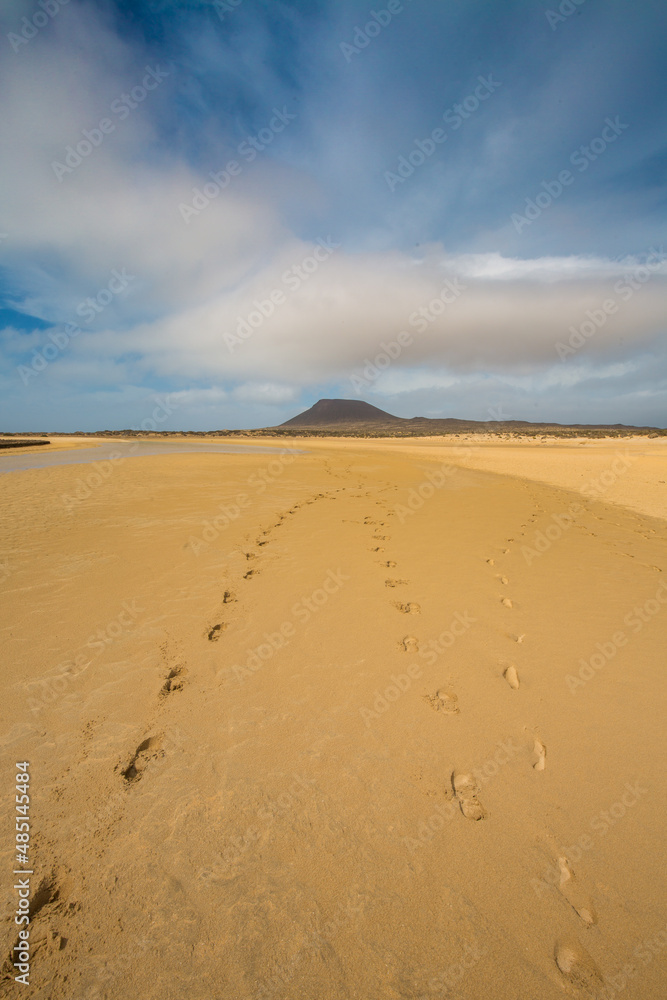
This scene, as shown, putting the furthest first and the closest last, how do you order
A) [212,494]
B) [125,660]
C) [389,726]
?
[212,494]
[125,660]
[389,726]

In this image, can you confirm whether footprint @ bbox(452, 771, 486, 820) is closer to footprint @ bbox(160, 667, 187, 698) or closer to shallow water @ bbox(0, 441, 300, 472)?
footprint @ bbox(160, 667, 187, 698)

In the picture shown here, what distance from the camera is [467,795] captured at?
2346 mm

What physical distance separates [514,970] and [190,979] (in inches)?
50.8

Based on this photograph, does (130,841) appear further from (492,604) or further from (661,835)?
(492,604)

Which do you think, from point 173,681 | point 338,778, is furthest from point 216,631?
point 338,778

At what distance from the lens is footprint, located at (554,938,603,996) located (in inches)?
63.0

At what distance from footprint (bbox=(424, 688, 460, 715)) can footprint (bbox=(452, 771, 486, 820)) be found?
555 mm

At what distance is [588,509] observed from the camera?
1003 cm

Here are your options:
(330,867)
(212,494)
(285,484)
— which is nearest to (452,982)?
(330,867)

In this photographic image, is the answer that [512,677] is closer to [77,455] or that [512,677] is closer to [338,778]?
[338,778]

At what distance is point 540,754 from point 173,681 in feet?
8.79

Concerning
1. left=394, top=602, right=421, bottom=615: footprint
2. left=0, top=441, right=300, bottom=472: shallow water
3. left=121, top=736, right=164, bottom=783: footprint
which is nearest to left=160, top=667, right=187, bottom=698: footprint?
left=121, top=736, right=164, bottom=783: footprint

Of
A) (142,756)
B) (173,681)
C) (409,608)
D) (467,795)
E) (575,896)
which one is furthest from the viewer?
(409,608)

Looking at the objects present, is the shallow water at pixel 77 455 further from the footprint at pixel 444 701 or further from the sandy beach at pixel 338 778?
the footprint at pixel 444 701
